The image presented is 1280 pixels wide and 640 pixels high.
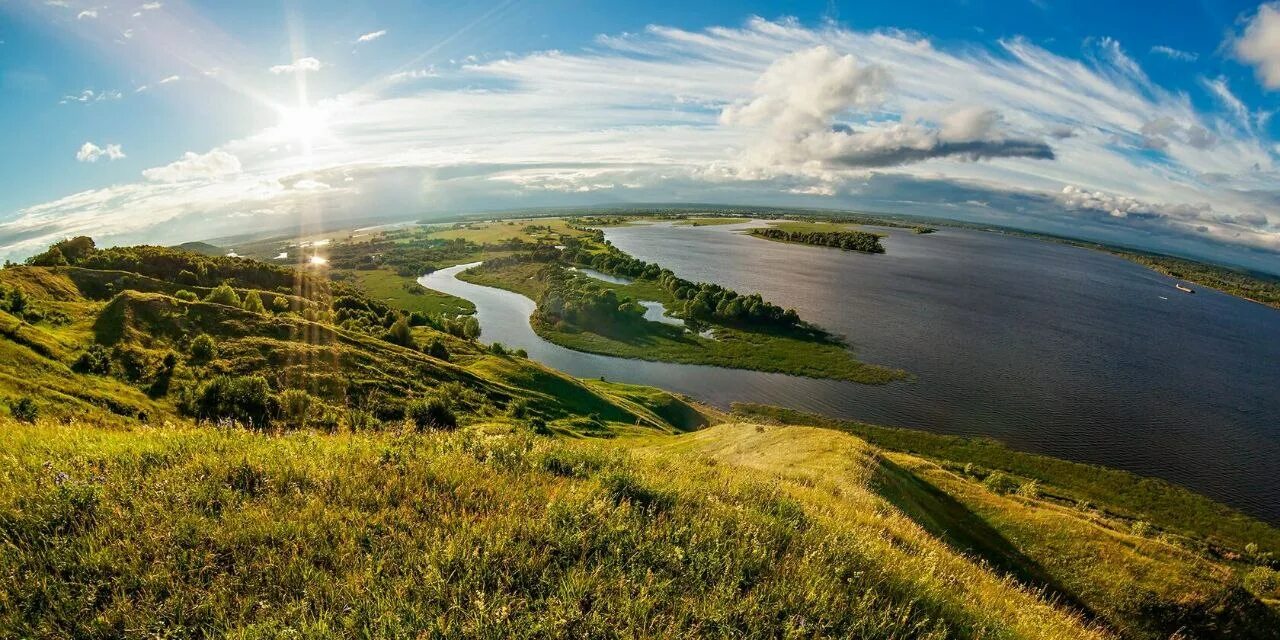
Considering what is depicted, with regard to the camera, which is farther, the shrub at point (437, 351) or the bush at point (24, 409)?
the shrub at point (437, 351)

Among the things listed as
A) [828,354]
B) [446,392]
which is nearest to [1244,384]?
[828,354]

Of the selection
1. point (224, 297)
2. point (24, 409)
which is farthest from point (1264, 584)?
point (224, 297)

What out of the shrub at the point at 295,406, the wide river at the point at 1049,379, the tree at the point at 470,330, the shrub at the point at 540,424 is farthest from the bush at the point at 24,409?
the wide river at the point at 1049,379

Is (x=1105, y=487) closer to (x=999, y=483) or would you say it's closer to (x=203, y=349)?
(x=999, y=483)

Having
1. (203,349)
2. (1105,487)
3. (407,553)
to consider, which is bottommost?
(1105,487)

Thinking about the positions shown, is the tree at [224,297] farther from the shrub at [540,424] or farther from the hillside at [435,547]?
the hillside at [435,547]

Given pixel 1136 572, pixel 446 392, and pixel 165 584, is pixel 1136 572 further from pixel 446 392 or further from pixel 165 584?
pixel 446 392

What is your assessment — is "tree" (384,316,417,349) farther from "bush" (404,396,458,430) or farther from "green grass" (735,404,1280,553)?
"green grass" (735,404,1280,553)
